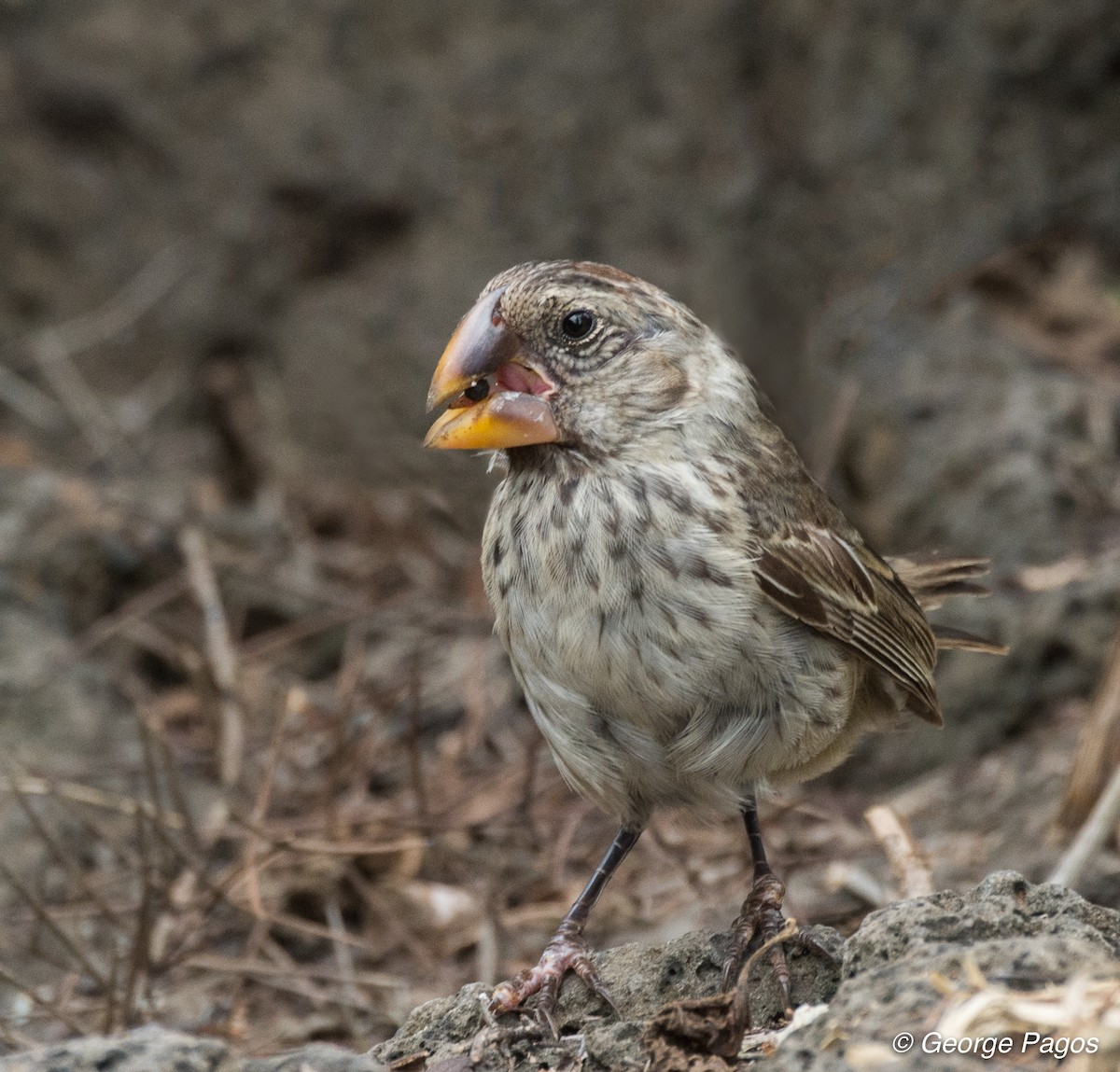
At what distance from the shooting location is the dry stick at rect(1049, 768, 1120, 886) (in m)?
4.00

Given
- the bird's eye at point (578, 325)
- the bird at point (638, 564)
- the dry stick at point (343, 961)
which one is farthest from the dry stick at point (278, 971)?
the bird's eye at point (578, 325)

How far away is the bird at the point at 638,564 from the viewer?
3.09 metres

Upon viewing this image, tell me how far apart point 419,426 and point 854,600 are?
4.18 meters

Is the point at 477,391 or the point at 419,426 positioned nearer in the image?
the point at 477,391

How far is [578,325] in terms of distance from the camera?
3.28 m

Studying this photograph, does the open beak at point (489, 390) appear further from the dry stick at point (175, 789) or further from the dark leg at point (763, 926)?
the dry stick at point (175, 789)

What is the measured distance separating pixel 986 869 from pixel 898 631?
1.19 meters

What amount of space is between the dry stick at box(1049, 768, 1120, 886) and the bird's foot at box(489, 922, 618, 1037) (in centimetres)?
147

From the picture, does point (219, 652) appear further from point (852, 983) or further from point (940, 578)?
point (852, 983)

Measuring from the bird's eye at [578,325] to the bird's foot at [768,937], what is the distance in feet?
4.07

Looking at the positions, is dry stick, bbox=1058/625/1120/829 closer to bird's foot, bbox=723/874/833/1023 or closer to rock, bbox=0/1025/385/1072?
bird's foot, bbox=723/874/833/1023

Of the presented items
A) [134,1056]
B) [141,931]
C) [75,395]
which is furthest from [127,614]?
[134,1056]

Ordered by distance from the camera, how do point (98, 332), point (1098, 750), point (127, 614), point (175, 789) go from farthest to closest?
point (98, 332) → point (127, 614) → point (175, 789) → point (1098, 750)

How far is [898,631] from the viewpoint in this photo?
384 cm
